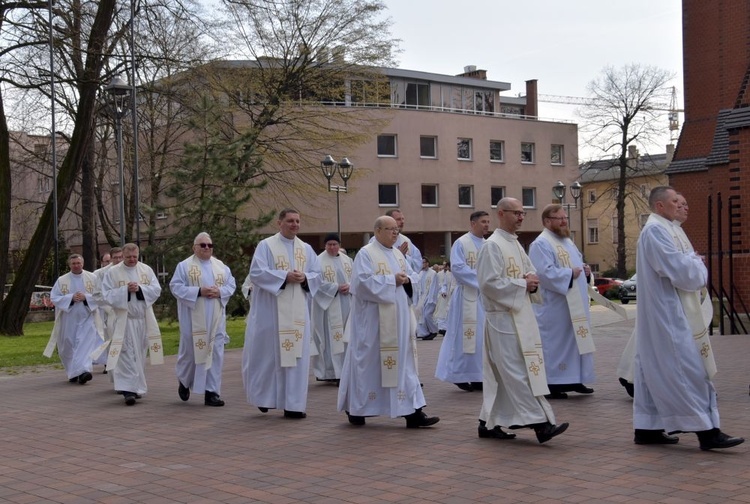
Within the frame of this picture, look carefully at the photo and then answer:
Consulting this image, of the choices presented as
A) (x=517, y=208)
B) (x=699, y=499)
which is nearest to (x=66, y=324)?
(x=517, y=208)

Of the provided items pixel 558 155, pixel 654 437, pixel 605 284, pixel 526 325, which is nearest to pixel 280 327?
pixel 526 325

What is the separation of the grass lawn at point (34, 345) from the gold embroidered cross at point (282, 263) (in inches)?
362

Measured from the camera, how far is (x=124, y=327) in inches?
521

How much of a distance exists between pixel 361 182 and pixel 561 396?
42630 millimetres

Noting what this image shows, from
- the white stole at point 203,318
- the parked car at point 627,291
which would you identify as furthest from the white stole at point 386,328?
the parked car at point 627,291

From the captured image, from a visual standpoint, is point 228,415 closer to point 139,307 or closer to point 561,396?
point 139,307

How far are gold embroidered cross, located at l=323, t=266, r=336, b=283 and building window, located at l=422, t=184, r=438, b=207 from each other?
42.5 m

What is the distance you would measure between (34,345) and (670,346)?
20.4m

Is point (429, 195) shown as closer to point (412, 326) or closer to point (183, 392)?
point (183, 392)

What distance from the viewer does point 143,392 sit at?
1308 centimetres

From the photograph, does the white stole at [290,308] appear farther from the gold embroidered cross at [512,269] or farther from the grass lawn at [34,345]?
the grass lawn at [34,345]

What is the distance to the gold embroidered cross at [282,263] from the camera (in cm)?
1154

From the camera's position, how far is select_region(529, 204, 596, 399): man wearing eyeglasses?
11.5m

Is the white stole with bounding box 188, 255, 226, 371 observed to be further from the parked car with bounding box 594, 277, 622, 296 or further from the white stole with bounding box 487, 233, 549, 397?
the parked car with bounding box 594, 277, 622, 296
